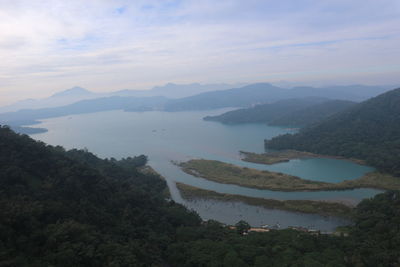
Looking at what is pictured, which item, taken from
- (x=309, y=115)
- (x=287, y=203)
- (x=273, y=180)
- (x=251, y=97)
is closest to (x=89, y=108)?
(x=251, y=97)

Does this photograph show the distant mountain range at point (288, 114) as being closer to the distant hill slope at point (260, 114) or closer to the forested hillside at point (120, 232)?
the distant hill slope at point (260, 114)

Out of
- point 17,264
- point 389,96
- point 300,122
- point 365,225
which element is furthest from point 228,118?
point 17,264

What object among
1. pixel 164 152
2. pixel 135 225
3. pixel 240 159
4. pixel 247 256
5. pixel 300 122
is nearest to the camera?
pixel 247 256

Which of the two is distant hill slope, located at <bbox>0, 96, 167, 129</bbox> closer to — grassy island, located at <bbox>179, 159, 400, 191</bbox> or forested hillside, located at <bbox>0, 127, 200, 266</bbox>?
grassy island, located at <bbox>179, 159, 400, 191</bbox>

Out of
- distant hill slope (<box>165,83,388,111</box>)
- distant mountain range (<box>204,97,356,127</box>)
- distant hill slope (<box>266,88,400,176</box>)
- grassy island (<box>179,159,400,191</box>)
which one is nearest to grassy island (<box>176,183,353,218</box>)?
grassy island (<box>179,159,400,191</box>)

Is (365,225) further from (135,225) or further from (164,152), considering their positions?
(164,152)
